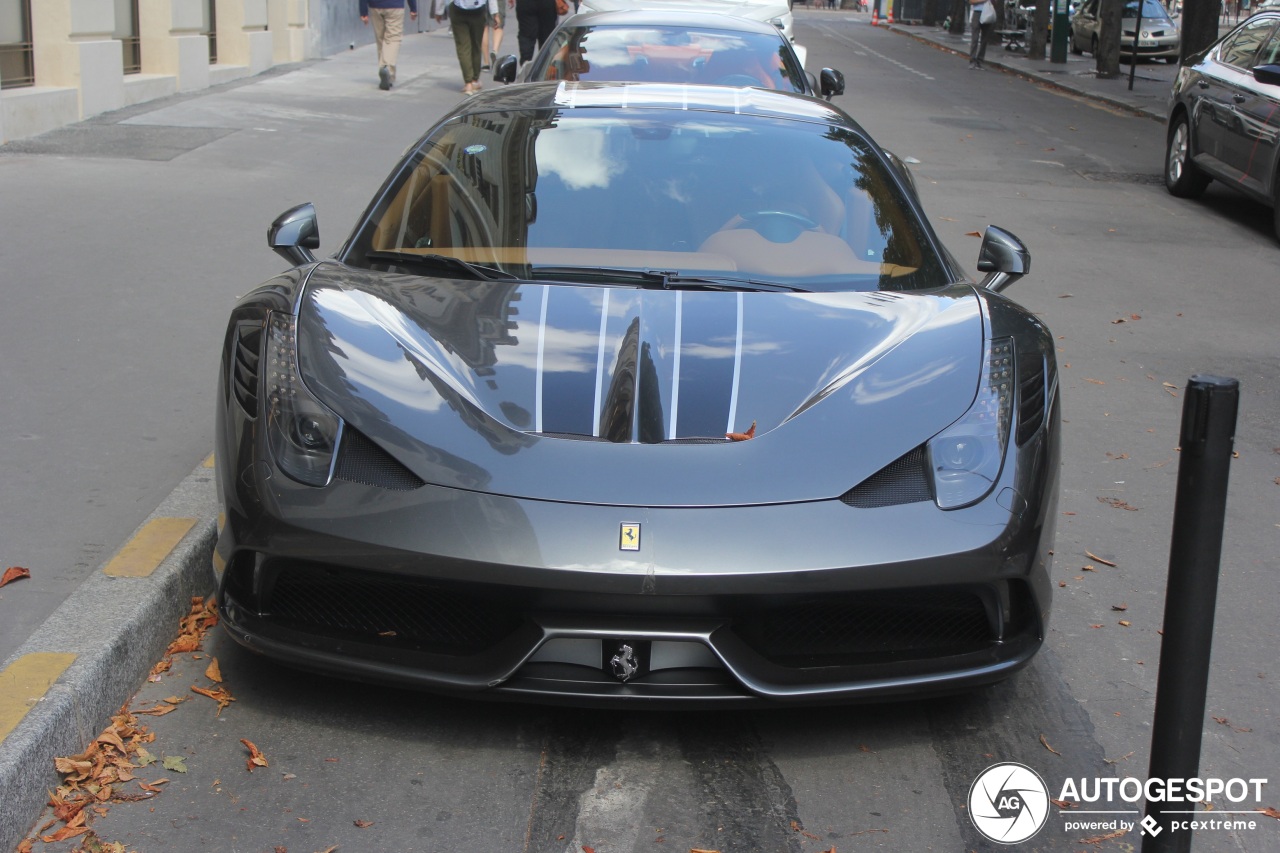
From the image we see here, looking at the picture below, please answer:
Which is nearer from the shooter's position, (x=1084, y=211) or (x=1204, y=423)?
(x=1204, y=423)

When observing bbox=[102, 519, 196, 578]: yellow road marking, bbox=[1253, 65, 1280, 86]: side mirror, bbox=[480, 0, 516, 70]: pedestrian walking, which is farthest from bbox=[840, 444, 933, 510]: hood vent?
bbox=[480, 0, 516, 70]: pedestrian walking

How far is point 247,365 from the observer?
12.0 feet

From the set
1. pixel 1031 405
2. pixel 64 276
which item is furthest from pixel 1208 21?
pixel 1031 405

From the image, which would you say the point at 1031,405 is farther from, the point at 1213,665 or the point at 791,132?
the point at 791,132

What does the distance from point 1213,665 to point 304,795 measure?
2499 millimetres

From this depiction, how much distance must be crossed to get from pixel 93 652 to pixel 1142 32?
118ft

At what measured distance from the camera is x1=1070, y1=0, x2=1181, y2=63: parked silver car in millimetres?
34781

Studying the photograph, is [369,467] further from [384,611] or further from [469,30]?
[469,30]

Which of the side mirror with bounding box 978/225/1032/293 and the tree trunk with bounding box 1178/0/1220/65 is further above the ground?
the tree trunk with bounding box 1178/0/1220/65

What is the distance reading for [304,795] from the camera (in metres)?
3.11

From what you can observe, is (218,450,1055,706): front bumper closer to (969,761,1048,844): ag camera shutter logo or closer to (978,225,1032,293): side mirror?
(969,761,1048,844): ag camera shutter logo

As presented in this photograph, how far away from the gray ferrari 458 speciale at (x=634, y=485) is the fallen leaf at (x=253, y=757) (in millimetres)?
224

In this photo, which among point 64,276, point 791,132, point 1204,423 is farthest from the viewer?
point 64,276

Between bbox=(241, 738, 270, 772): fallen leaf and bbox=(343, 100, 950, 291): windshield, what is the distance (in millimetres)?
1510
